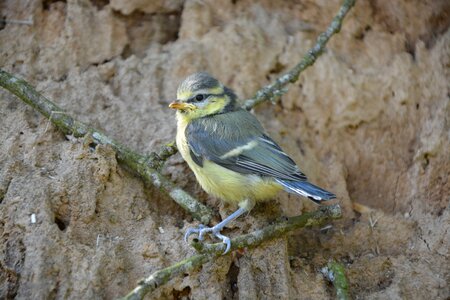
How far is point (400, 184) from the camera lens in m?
4.35

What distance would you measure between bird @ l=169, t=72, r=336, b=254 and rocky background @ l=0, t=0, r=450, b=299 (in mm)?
180

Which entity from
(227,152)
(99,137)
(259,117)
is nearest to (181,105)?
(227,152)

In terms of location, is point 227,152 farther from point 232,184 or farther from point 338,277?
point 338,277

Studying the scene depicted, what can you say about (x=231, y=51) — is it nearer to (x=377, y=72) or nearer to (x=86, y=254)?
(x=377, y=72)

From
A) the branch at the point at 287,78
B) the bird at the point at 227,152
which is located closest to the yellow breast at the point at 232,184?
the bird at the point at 227,152

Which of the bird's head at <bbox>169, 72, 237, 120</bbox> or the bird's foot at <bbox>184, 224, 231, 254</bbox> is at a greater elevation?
the bird's head at <bbox>169, 72, 237, 120</bbox>

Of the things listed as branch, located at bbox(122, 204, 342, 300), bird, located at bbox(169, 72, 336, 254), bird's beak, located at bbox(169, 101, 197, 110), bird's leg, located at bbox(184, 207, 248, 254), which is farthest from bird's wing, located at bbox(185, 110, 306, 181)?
bird's leg, located at bbox(184, 207, 248, 254)

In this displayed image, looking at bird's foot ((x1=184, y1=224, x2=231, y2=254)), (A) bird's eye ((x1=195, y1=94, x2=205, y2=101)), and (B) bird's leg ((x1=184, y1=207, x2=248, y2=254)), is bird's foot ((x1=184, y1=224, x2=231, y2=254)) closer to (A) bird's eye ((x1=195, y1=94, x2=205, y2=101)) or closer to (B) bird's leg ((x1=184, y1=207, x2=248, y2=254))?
(B) bird's leg ((x1=184, y1=207, x2=248, y2=254))

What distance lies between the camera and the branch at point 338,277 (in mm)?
3346

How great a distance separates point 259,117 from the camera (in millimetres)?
4688

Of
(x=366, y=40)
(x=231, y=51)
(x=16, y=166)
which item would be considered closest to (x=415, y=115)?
(x=366, y=40)

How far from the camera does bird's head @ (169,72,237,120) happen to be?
4.16m

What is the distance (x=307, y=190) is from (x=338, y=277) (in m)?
0.61

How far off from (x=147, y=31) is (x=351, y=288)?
2962 millimetres
